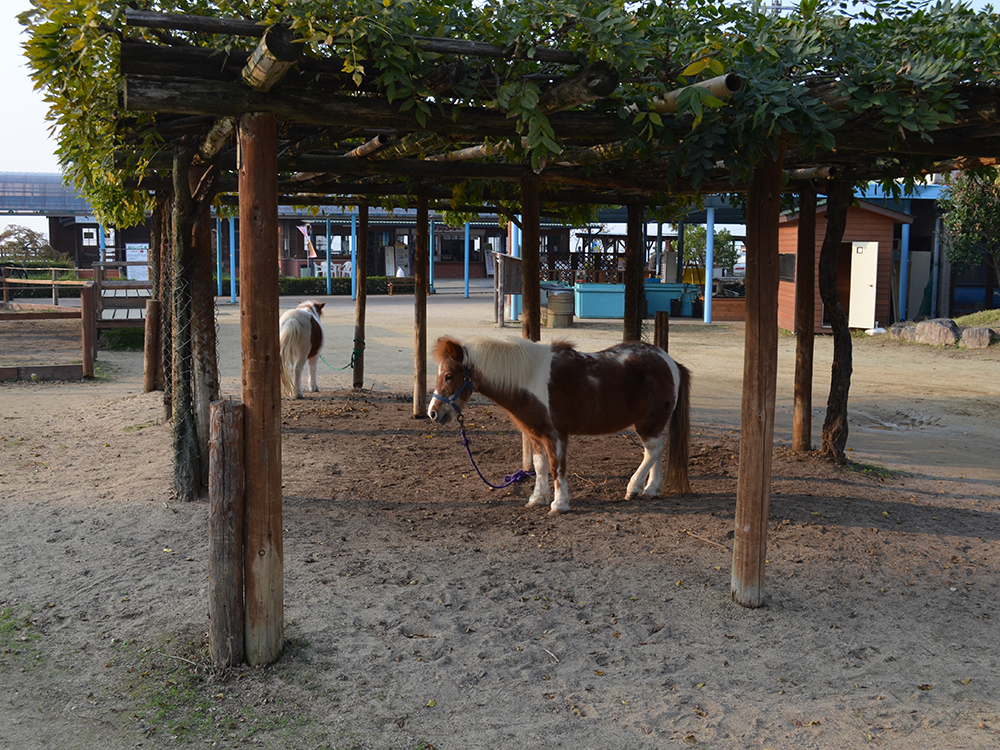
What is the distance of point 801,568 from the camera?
5.25m

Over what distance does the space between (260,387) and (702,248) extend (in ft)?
129

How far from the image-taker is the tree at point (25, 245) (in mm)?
37031

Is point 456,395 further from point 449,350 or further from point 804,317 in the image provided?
point 804,317

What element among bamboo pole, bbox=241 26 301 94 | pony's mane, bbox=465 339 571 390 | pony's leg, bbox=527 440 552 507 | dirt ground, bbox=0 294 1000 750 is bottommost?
dirt ground, bbox=0 294 1000 750

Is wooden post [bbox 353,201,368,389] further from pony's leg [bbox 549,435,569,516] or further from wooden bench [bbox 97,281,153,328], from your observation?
pony's leg [bbox 549,435,569,516]

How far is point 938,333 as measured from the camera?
18.2 meters

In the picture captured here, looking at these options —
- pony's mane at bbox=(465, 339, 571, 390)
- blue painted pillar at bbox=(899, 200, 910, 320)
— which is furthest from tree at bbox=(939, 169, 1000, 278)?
pony's mane at bbox=(465, 339, 571, 390)

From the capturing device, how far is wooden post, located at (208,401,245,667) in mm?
3920

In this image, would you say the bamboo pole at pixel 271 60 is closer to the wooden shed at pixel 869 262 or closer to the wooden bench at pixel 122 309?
the wooden bench at pixel 122 309

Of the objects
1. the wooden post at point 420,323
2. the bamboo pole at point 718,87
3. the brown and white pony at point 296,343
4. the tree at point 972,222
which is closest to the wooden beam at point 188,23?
the bamboo pole at point 718,87

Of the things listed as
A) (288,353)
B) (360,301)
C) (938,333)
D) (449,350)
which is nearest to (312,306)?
(360,301)

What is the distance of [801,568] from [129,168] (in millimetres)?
6058

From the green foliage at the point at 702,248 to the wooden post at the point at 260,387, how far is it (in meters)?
34.5

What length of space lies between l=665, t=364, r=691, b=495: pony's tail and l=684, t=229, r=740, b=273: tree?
1231 inches
